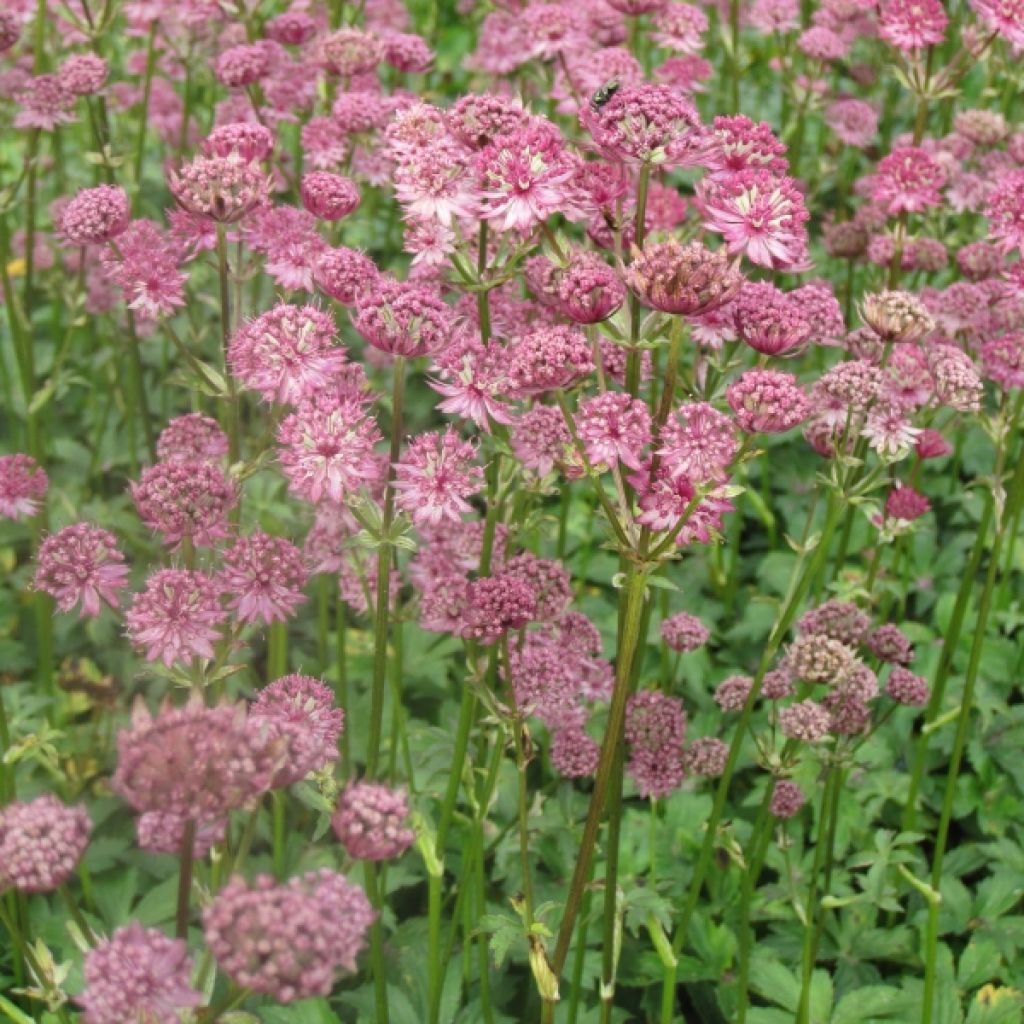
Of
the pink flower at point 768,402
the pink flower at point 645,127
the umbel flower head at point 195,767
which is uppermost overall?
the pink flower at point 645,127

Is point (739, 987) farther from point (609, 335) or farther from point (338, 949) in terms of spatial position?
point (338, 949)

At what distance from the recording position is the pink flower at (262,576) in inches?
107

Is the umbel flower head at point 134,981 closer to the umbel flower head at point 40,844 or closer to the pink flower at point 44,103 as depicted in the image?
the umbel flower head at point 40,844

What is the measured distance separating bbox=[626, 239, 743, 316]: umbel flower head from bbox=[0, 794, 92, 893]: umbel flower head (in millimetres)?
1242

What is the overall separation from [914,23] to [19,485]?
2848 millimetres

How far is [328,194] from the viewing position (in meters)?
2.90

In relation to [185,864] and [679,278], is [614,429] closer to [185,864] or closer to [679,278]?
[679,278]

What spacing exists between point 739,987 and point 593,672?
85 centimetres

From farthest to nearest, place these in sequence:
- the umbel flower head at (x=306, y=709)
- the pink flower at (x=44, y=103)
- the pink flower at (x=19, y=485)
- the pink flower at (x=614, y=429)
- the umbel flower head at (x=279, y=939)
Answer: the pink flower at (x=44, y=103), the pink flower at (x=19, y=485), the pink flower at (x=614, y=429), the umbel flower head at (x=306, y=709), the umbel flower head at (x=279, y=939)

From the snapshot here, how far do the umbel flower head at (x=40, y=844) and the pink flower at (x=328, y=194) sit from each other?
5.04 ft

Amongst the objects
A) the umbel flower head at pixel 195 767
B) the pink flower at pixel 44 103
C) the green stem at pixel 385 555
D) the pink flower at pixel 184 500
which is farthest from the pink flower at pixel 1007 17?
the umbel flower head at pixel 195 767

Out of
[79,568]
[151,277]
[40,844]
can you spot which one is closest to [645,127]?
[151,277]

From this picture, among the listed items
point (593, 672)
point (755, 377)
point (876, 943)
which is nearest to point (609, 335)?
point (755, 377)

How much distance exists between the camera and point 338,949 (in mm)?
1576
